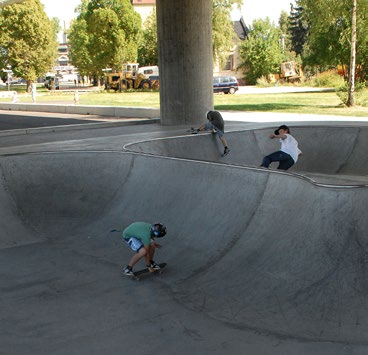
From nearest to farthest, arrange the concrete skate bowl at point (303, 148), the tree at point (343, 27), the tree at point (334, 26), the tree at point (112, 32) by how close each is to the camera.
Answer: the concrete skate bowl at point (303, 148), the tree at point (343, 27), the tree at point (334, 26), the tree at point (112, 32)

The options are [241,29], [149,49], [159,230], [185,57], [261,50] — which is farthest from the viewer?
[241,29]

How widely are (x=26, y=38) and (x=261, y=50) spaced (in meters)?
26.6

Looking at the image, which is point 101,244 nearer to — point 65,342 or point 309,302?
point 65,342

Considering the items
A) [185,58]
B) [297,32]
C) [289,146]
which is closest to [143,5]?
[297,32]

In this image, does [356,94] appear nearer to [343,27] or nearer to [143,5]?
[343,27]

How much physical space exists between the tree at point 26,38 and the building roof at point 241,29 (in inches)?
1807

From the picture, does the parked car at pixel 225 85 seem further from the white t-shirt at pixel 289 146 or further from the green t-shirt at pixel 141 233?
the green t-shirt at pixel 141 233

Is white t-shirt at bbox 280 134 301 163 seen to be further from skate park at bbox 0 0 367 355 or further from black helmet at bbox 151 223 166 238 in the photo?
black helmet at bbox 151 223 166 238

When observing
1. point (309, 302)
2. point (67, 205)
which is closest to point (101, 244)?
point (67, 205)

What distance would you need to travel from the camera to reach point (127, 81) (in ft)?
175

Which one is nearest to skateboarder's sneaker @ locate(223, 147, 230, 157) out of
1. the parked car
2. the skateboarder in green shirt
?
the skateboarder in green shirt

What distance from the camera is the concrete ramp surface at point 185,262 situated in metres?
5.14

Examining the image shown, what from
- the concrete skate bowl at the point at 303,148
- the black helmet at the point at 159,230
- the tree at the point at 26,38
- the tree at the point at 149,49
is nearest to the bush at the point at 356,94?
the concrete skate bowl at the point at 303,148

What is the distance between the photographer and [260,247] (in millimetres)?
6531
